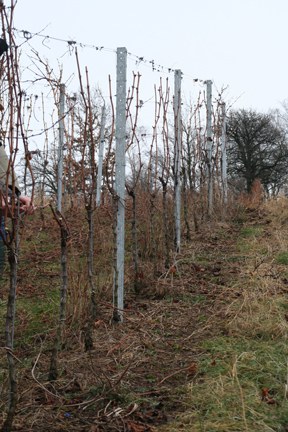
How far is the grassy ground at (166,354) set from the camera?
2.45 m

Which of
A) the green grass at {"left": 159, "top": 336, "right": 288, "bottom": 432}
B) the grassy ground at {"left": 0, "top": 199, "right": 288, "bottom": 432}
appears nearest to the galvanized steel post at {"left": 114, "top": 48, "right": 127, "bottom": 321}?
the grassy ground at {"left": 0, "top": 199, "right": 288, "bottom": 432}

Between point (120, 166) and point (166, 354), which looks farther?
point (120, 166)

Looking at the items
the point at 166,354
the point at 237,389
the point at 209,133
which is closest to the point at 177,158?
the point at 209,133

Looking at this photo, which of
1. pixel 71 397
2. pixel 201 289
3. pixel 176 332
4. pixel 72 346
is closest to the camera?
pixel 71 397

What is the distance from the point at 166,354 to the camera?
11.3 feet

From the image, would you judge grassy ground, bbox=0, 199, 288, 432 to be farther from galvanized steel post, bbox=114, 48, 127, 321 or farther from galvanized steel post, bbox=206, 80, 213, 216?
galvanized steel post, bbox=206, 80, 213, 216

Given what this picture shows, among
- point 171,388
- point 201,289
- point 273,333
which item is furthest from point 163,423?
point 201,289

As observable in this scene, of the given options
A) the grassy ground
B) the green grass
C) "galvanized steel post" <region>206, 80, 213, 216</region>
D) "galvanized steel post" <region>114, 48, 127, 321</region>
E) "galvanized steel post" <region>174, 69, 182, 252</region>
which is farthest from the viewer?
"galvanized steel post" <region>206, 80, 213, 216</region>

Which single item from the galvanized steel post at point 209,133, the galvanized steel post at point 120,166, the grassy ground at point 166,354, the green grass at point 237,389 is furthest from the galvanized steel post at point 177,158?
the green grass at point 237,389

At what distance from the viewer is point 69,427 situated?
2.37m

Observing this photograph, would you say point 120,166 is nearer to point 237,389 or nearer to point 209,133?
point 237,389

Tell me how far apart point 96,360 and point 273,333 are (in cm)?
125

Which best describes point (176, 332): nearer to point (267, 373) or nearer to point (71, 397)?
point (267, 373)

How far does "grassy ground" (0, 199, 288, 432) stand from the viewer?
2.45m
